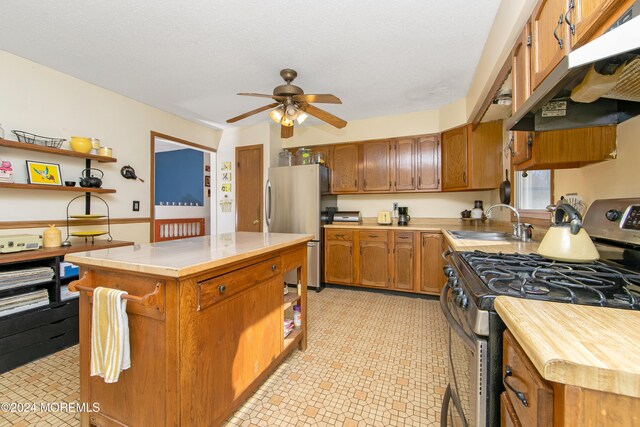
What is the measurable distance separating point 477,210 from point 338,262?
1.92 m

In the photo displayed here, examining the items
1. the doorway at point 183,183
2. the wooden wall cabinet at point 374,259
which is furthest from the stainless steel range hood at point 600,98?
the doorway at point 183,183

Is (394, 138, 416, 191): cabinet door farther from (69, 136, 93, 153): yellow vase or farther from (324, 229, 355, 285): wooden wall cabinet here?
(69, 136, 93, 153): yellow vase

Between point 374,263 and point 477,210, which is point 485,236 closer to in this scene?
point 477,210

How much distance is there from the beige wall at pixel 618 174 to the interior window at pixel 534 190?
0.61 m

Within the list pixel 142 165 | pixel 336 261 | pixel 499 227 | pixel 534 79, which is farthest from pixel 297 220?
pixel 534 79

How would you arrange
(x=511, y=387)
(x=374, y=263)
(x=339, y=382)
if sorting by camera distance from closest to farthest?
(x=511, y=387)
(x=339, y=382)
(x=374, y=263)

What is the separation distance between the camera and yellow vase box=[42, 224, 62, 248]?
2.23 meters

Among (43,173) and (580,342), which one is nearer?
(580,342)

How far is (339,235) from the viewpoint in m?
3.62

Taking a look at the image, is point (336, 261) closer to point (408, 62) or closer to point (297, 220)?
point (297, 220)

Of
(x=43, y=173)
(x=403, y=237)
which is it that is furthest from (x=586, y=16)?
(x=43, y=173)

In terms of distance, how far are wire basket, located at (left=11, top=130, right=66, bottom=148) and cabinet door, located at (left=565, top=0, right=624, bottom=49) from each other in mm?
3643

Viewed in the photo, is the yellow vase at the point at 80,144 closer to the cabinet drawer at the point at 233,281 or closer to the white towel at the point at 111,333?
the white towel at the point at 111,333

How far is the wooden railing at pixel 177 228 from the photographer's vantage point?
4602mm
